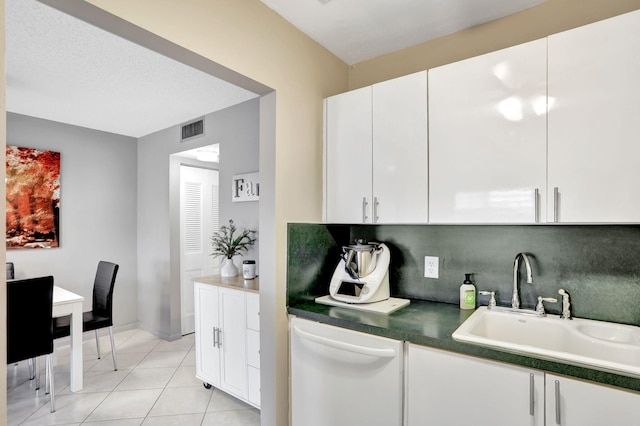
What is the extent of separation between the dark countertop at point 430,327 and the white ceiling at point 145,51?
1.59 m

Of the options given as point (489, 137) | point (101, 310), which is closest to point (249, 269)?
point (101, 310)

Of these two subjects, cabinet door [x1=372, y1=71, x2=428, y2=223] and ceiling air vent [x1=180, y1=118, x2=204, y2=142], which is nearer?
cabinet door [x1=372, y1=71, x2=428, y2=223]

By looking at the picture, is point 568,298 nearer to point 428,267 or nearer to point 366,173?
point 428,267

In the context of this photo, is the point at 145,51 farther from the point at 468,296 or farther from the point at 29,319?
the point at 468,296

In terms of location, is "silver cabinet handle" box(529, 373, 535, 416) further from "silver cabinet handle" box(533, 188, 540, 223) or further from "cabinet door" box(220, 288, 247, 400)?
"cabinet door" box(220, 288, 247, 400)

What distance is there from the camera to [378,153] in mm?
1891

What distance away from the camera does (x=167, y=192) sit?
3.91 meters

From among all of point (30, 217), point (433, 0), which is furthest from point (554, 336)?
point (30, 217)

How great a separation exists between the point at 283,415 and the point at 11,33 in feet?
8.79

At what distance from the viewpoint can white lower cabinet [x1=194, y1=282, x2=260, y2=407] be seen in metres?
2.37

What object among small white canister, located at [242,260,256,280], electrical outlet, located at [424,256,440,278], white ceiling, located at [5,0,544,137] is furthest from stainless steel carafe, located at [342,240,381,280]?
white ceiling, located at [5,0,544,137]

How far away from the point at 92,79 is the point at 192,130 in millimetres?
1132

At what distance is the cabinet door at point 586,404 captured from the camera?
108 centimetres

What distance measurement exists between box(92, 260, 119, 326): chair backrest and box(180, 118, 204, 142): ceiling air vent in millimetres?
1491
